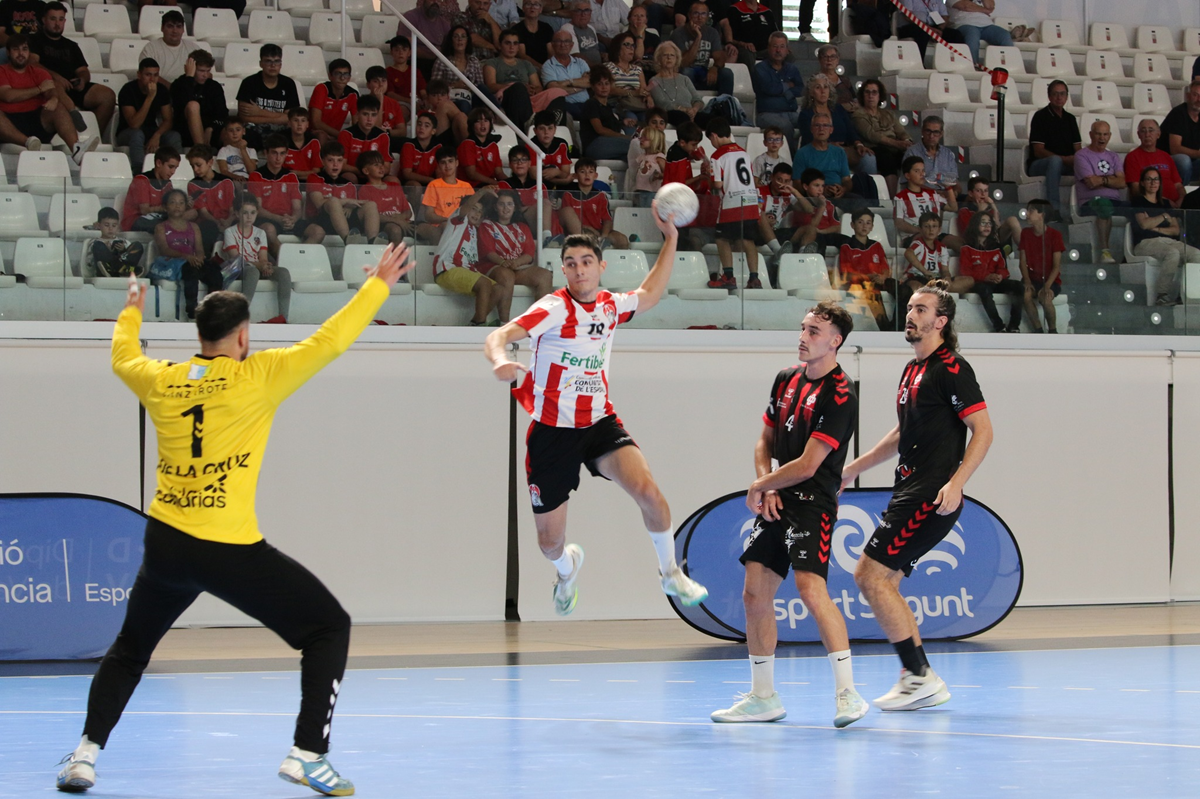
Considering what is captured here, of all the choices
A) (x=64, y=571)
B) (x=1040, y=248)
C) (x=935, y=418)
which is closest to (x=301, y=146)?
(x=64, y=571)

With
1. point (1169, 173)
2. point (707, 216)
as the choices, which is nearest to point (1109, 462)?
point (1169, 173)

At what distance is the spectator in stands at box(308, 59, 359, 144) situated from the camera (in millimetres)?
13312

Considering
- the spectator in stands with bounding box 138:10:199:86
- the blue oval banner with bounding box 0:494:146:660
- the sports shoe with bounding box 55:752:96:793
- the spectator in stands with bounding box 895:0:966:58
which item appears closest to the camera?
the sports shoe with bounding box 55:752:96:793

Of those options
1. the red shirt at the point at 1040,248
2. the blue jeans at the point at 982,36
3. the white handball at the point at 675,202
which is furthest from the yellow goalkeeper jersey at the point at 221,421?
the blue jeans at the point at 982,36

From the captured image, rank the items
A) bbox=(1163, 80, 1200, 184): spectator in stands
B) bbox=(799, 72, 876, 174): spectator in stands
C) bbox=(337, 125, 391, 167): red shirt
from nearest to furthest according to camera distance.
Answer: bbox=(337, 125, 391, 167): red shirt
bbox=(799, 72, 876, 174): spectator in stands
bbox=(1163, 80, 1200, 184): spectator in stands

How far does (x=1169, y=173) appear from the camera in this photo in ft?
48.4

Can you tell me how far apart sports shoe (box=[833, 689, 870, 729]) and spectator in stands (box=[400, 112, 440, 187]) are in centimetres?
731

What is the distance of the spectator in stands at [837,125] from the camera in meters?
14.8

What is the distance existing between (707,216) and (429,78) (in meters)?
4.46

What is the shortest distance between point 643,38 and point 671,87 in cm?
103

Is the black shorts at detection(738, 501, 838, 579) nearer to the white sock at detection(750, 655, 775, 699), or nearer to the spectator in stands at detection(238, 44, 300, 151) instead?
the white sock at detection(750, 655, 775, 699)

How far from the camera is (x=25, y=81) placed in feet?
41.1

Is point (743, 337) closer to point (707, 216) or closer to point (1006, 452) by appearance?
point (707, 216)

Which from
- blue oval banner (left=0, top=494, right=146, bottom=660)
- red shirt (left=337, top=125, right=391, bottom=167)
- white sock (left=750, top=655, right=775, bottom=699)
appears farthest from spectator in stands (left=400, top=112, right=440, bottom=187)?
white sock (left=750, top=655, right=775, bottom=699)
